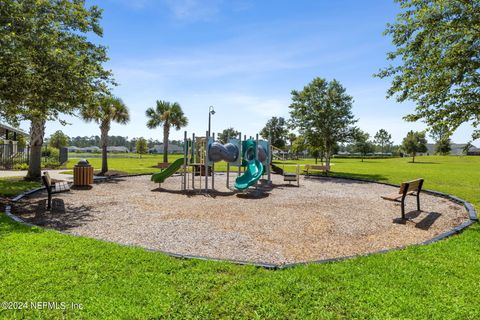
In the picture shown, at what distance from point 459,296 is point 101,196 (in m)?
12.1

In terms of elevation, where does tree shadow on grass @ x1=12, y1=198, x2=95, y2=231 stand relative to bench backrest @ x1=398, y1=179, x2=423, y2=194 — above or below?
below

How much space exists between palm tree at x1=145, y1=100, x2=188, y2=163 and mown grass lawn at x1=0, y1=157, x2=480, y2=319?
101 ft

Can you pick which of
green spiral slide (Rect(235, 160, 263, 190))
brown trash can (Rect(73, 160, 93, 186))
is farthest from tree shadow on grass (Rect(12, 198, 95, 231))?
green spiral slide (Rect(235, 160, 263, 190))

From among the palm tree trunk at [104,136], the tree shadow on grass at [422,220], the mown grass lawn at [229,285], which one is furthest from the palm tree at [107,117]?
the tree shadow on grass at [422,220]

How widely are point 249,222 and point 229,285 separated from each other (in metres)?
4.40

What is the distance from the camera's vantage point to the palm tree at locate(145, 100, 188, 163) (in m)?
35.0

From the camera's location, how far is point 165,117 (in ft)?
115

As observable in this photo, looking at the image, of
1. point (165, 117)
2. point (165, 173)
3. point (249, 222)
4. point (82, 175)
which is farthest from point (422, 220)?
point (165, 117)

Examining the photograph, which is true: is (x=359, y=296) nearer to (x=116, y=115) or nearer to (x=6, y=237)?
(x=6, y=237)

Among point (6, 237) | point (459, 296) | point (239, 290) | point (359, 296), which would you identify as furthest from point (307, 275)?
point (6, 237)

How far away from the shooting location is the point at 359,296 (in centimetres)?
368

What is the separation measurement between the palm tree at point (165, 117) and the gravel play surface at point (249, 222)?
2299 centimetres

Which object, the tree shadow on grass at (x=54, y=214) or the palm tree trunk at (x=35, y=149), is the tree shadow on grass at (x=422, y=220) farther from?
the palm tree trunk at (x=35, y=149)

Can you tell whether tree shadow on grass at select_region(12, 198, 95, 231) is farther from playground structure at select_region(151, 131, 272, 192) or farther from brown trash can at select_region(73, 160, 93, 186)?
playground structure at select_region(151, 131, 272, 192)
